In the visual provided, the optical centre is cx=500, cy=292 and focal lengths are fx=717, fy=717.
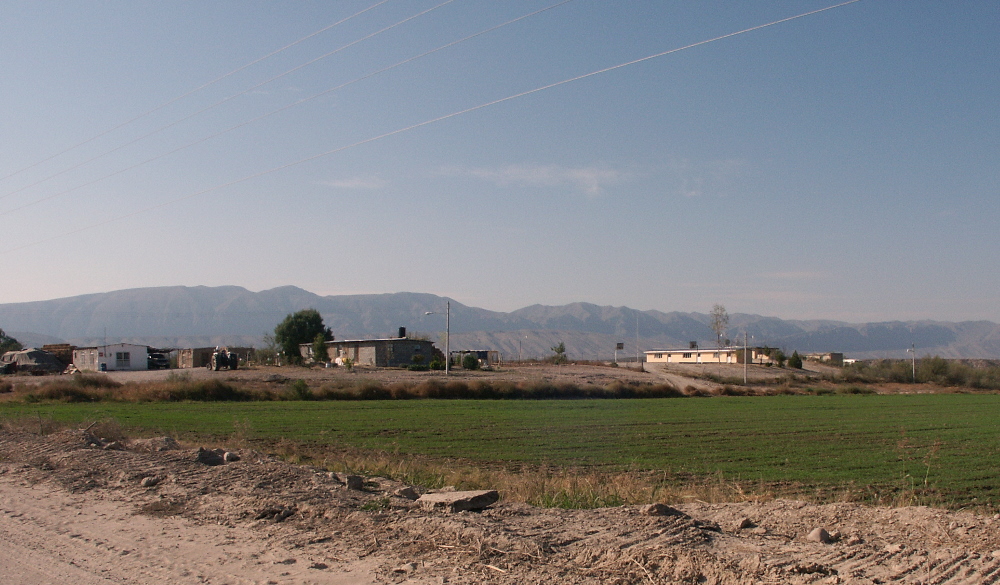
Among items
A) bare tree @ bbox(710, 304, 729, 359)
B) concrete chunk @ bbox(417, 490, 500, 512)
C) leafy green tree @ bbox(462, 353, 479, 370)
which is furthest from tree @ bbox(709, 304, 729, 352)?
concrete chunk @ bbox(417, 490, 500, 512)

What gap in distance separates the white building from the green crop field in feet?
150

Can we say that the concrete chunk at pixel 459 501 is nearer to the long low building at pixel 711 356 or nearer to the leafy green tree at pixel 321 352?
the leafy green tree at pixel 321 352

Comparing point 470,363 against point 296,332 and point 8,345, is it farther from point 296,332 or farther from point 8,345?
point 8,345

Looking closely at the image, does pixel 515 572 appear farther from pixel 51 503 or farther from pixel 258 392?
pixel 258 392

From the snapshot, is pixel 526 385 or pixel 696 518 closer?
pixel 696 518

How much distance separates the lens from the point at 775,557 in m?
6.77

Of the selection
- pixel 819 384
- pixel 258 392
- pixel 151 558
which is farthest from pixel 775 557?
pixel 819 384

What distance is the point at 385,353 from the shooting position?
99.4m

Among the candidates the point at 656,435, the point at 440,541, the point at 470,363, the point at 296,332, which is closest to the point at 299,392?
the point at 656,435

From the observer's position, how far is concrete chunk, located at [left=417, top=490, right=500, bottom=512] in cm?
948

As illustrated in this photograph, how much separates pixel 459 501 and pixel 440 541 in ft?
5.65

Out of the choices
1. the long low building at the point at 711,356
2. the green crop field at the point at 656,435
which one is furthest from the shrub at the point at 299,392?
the long low building at the point at 711,356

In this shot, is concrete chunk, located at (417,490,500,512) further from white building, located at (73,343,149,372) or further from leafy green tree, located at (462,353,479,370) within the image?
white building, located at (73,343,149,372)

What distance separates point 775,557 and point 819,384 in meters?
102
